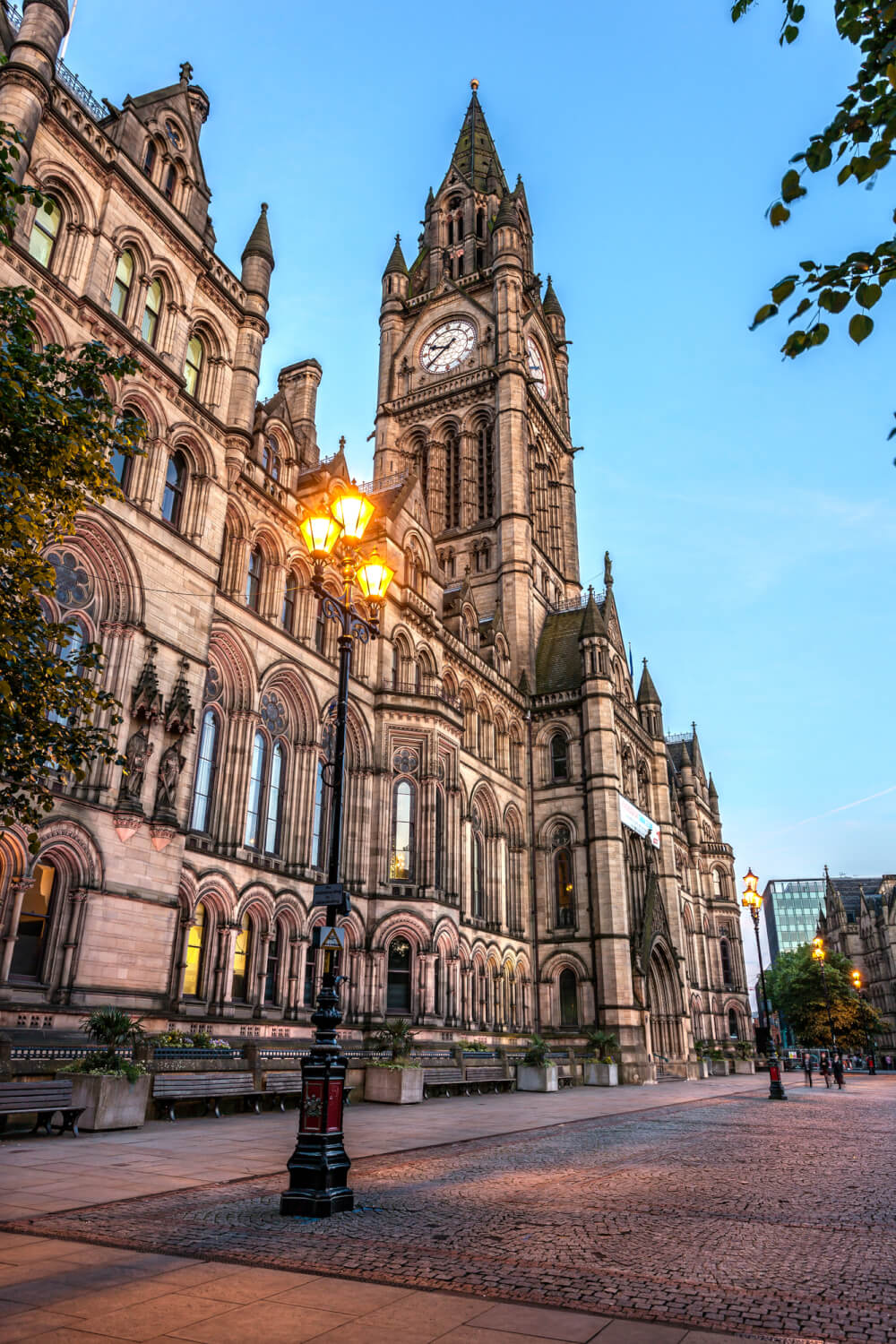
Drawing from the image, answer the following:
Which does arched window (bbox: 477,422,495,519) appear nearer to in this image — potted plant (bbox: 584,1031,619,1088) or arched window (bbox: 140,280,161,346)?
potted plant (bbox: 584,1031,619,1088)

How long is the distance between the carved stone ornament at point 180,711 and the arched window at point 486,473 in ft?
123

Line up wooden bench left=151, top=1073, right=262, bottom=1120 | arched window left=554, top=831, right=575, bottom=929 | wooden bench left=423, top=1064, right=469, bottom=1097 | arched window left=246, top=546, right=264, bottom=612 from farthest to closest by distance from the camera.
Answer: arched window left=554, top=831, right=575, bottom=929
arched window left=246, top=546, right=264, bottom=612
wooden bench left=423, top=1064, right=469, bottom=1097
wooden bench left=151, top=1073, right=262, bottom=1120

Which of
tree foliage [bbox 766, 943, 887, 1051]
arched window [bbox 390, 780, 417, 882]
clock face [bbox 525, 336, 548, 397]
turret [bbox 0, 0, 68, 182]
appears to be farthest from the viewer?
tree foliage [bbox 766, 943, 887, 1051]

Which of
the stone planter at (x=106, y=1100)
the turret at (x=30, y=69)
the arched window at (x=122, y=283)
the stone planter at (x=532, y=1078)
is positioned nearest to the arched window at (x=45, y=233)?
the turret at (x=30, y=69)

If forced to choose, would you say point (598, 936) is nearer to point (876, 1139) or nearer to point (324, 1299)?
point (876, 1139)

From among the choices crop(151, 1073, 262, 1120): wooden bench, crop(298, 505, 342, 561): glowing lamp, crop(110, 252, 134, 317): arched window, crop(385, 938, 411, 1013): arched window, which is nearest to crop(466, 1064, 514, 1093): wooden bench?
crop(385, 938, 411, 1013): arched window

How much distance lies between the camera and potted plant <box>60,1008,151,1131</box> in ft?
45.4

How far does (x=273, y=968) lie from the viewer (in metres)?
27.5

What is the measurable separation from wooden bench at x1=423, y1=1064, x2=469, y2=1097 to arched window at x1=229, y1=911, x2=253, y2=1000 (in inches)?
225

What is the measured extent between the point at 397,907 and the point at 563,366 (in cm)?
5292

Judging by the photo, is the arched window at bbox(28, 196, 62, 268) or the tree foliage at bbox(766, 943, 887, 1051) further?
the tree foliage at bbox(766, 943, 887, 1051)

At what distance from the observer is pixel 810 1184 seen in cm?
1150

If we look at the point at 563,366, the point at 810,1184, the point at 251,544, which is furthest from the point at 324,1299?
the point at 563,366

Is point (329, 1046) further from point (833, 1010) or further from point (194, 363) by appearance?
point (833, 1010)
